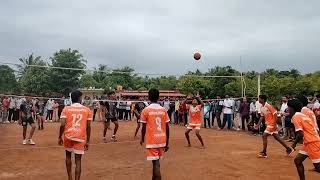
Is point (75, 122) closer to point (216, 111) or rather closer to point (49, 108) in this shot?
point (216, 111)

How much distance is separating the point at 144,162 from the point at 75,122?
3653 millimetres

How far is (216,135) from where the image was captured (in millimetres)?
18672

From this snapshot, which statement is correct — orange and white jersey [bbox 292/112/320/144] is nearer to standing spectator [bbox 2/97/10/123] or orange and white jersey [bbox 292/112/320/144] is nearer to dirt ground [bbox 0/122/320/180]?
dirt ground [bbox 0/122/320/180]

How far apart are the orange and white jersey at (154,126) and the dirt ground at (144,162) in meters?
1.68

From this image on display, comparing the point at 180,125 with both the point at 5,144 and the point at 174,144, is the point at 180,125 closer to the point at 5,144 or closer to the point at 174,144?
the point at 174,144

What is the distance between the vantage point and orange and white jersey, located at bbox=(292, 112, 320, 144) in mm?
8125

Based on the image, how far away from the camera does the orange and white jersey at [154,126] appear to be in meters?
8.04

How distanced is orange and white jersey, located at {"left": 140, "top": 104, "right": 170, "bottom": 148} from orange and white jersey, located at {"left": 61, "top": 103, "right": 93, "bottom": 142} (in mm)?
1197

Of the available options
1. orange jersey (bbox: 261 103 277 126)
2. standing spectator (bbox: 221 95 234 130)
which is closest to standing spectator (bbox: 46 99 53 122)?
standing spectator (bbox: 221 95 234 130)

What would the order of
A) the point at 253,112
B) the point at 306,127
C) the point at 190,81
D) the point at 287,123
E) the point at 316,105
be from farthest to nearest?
1. the point at 190,81
2. the point at 253,112
3. the point at 287,123
4. the point at 316,105
5. the point at 306,127

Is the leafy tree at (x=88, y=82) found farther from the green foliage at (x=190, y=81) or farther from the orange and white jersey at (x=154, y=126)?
the orange and white jersey at (x=154, y=126)

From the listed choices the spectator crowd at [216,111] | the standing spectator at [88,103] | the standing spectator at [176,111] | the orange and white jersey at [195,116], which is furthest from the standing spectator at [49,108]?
the orange and white jersey at [195,116]

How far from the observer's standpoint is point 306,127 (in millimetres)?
8203

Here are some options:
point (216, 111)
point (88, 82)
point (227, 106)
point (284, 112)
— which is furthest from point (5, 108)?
point (88, 82)
